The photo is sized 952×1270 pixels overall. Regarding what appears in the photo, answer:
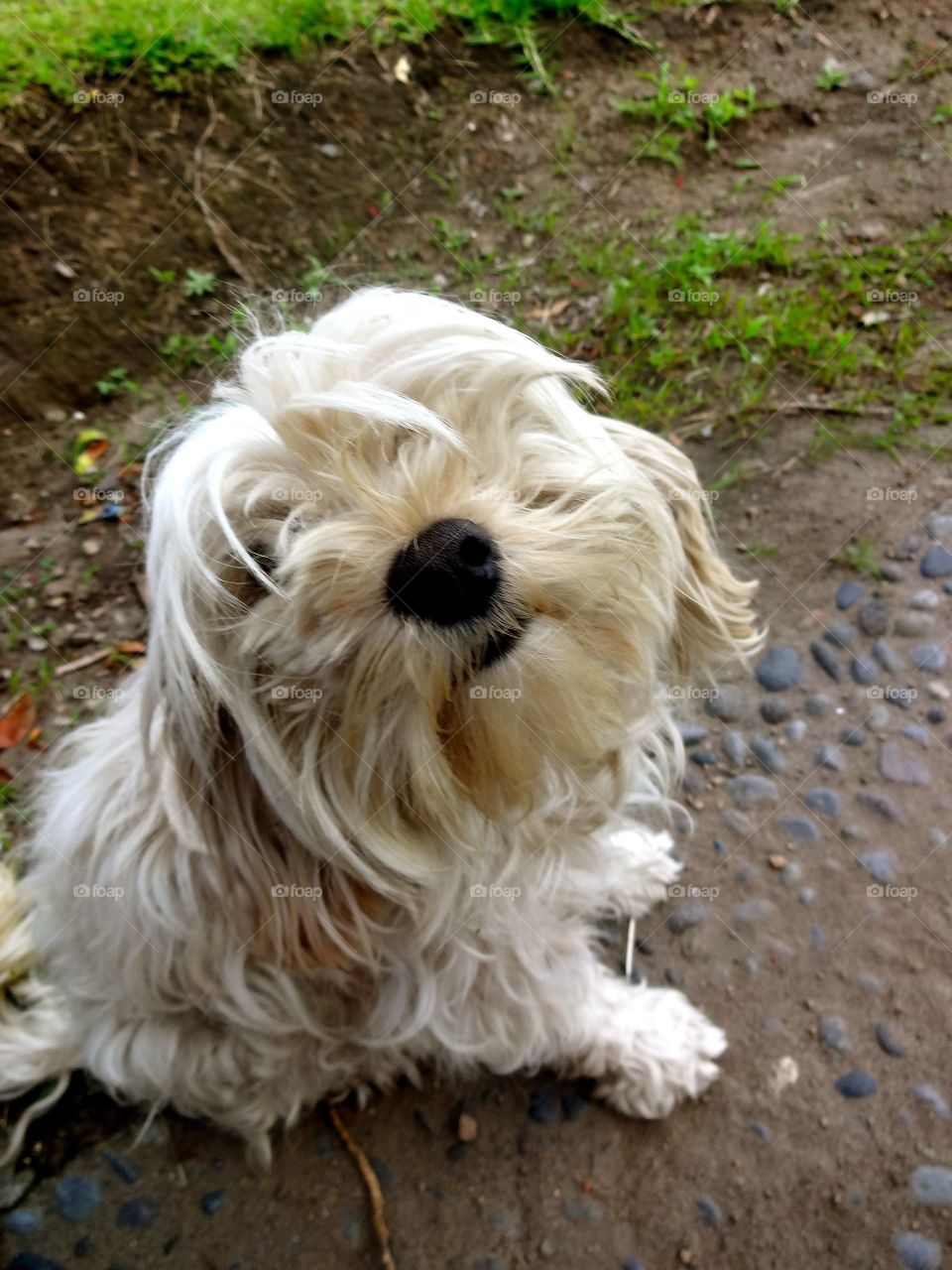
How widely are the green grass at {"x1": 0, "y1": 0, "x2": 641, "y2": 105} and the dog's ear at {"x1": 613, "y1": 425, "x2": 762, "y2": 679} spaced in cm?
334

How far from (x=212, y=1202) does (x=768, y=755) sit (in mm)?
2164

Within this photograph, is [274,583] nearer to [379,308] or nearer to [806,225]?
[379,308]

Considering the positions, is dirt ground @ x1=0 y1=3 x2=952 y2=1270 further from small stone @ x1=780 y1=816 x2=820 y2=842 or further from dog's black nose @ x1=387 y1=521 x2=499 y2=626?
dog's black nose @ x1=387 y1=521 x2=499 y2=626

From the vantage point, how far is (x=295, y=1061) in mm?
2393

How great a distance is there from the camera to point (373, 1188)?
8.14 ft

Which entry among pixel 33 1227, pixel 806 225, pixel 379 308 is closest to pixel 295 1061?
pixel 33 1227

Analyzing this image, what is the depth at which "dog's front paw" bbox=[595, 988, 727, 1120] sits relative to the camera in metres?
2.47

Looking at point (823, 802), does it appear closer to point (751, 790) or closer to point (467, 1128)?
point (751, 790)

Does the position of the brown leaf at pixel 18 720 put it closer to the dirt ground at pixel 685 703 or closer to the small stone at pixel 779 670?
the dirt ground at pixel 685 703

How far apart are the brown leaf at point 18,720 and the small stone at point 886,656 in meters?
3.11

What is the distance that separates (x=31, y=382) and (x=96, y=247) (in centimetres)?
66

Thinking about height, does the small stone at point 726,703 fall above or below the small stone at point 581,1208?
above

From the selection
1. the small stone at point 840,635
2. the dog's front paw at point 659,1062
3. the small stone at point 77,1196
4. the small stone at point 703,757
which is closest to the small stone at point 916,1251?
the dog's front paw at point 659,1062

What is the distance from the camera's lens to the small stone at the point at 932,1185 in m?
2.29
